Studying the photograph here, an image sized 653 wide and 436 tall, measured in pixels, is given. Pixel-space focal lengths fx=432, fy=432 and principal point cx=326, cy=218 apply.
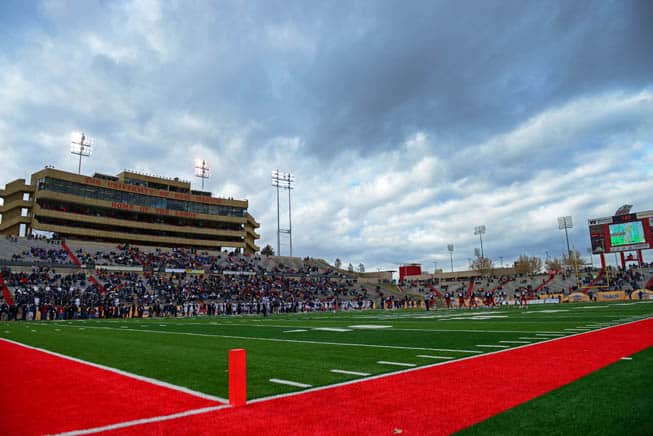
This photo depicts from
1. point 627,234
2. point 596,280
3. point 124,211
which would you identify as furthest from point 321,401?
point 124,211

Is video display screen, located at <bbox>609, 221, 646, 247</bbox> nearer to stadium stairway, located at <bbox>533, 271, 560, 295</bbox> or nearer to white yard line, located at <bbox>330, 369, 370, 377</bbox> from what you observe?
stadium stairway, located at <bbox>533, 271, 560, 295</bbox>

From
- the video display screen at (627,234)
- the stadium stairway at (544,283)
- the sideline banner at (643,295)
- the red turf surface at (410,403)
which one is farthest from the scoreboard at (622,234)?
the red turf surface at (410,403)

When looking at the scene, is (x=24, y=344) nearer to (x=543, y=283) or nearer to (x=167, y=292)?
(x=167, y=292)

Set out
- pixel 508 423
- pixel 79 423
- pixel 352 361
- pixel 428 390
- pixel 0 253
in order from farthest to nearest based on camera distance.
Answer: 1. pixel 0 253
2. pixel 352 361
3. pixel 428 390
4. pixel 79 423
5. pixel 508 423

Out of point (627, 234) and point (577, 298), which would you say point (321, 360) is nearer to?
point (577, 298)

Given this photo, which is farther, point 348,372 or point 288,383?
point 348,372

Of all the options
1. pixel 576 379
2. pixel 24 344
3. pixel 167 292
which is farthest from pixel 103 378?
pixel 167 292

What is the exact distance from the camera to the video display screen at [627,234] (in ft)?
167

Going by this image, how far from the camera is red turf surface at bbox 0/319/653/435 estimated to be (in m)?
4.00

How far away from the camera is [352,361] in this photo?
7.92m

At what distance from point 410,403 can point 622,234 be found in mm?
58676

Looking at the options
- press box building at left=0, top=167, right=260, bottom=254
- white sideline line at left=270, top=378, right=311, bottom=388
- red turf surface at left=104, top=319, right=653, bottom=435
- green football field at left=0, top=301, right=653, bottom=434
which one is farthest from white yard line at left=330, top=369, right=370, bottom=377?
press box building at left=0, top=167, right=260, bottom=254

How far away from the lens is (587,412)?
418cm

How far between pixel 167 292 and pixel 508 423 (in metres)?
42.5
